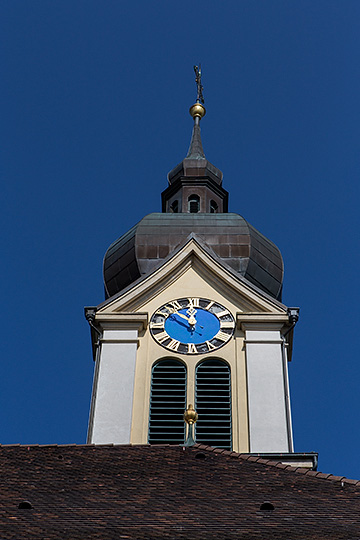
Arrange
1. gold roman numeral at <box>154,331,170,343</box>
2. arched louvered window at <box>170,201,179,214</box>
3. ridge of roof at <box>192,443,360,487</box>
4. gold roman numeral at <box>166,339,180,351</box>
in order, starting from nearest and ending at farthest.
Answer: ridge of roof at <box>192,443,360,487</box> < gold roman numeral at <box>166,339,180,351</box> < gold roman numeral at <box>154,331,170,343</box> < arched louvered window at <box>170,201,179,214</box>

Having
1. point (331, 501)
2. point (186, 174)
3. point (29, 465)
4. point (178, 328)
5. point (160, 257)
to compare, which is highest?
point (186, 174)

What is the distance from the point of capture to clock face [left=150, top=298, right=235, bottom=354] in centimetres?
2622

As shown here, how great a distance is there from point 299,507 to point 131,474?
2484 millimetres

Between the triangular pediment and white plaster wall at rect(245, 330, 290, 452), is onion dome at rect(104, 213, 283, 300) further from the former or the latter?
white plaster wall at rect(245, 330, 290, 452)

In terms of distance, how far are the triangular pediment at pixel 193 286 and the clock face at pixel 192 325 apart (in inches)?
13.5

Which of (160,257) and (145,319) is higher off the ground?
(160,257)

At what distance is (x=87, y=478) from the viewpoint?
1622 cm

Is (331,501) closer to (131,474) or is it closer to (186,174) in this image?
(131,474)

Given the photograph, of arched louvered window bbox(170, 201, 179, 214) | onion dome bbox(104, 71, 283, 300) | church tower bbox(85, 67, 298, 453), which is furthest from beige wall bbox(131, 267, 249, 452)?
arched louvered window bbox(170, 201, 179, 214)

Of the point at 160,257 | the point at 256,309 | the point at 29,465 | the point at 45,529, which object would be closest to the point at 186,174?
the point at 160,257

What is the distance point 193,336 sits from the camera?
86.6ft

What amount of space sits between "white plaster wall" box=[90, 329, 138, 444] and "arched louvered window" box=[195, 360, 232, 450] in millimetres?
1346

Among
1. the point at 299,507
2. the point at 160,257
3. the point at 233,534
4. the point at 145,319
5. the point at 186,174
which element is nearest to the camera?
the point at 233,534

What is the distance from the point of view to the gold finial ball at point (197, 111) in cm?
3906
